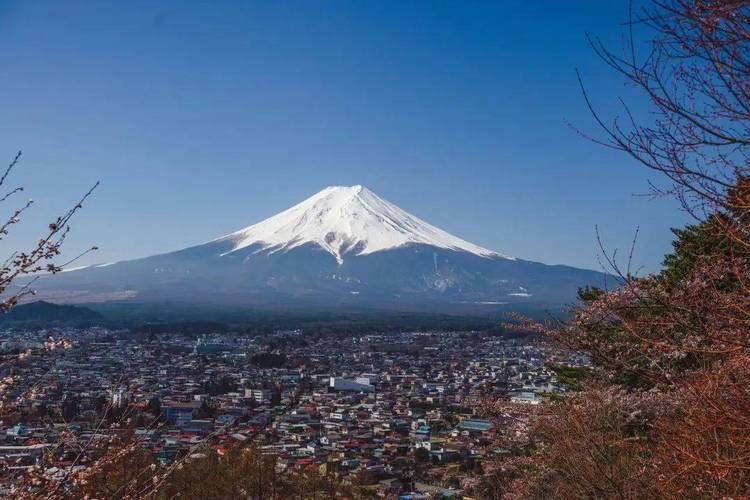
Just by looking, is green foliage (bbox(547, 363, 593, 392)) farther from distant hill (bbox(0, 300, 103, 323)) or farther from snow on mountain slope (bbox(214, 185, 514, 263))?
snow on mountain slope (bbox(214, 185, 514, 263))

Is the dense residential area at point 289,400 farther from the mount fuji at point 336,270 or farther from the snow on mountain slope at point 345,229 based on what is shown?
the snow on mountain slope at point 345,229

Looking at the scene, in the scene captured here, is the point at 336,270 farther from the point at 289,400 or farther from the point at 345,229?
the point at 289,400

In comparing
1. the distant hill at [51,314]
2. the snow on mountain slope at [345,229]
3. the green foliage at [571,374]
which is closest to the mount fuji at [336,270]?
the snow on mountain slope at [345,229]

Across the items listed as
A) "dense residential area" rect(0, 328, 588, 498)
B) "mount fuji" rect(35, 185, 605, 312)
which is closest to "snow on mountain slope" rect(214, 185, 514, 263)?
"mount fuji" rect(35, 185, 605, 312)

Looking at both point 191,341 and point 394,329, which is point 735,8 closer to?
point 191,341

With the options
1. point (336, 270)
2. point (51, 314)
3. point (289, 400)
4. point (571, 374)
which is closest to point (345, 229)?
point (336, 270)

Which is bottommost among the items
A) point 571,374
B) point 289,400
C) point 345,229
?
point 289,400
